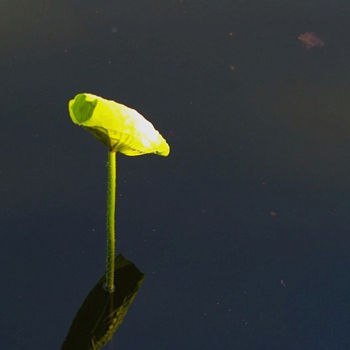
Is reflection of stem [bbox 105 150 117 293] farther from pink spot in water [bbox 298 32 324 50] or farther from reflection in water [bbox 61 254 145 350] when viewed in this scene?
pink spot in water [bbox 298 32 324 50]

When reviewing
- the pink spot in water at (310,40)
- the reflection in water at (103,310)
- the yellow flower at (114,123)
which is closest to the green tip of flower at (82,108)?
the yellow flower at (114,123)

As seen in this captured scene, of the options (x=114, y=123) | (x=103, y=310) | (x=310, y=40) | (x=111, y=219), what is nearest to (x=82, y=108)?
(x=114, y=123)

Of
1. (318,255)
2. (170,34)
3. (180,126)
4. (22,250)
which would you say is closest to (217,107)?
(180,126)

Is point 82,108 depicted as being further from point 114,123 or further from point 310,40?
point 310,40

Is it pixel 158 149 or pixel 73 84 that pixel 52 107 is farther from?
pixel 158 149

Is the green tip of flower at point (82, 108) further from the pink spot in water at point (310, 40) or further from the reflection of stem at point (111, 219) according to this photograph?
the pink spot in water at point (310, 40)

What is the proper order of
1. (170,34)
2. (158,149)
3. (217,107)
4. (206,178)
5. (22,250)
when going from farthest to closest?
(170,34) < (217,107) < (206,178) < (22,250) < (158,149)
